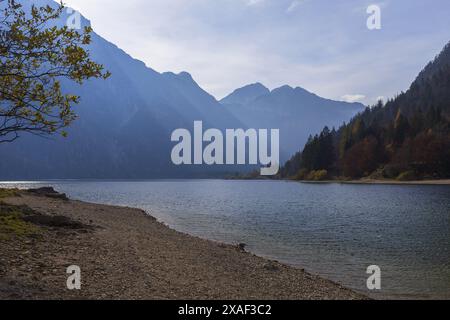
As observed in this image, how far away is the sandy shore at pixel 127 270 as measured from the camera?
1537cm

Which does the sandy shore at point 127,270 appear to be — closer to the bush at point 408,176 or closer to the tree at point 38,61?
the tree at point 38,61

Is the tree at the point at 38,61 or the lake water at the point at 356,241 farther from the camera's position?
the lake water at the point at 356,241

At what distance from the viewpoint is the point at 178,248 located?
97.9 feet

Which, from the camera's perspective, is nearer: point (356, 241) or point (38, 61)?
point (38, 61)

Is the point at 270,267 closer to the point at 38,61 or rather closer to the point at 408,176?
the point at 38,61

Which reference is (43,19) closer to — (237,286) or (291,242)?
(237,286)

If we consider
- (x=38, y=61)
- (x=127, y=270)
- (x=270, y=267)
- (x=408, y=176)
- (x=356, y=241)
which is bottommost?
(x=356, y=241)

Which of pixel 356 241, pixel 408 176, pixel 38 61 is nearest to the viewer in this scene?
pixel 38 61

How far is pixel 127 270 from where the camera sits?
1931cm

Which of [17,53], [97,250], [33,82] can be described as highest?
[17,53]

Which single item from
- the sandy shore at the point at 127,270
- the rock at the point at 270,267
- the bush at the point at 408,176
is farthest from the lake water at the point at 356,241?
the bush at the point at 408,176

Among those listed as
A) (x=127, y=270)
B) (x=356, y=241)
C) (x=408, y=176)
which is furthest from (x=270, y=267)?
(x=408, y=176)
